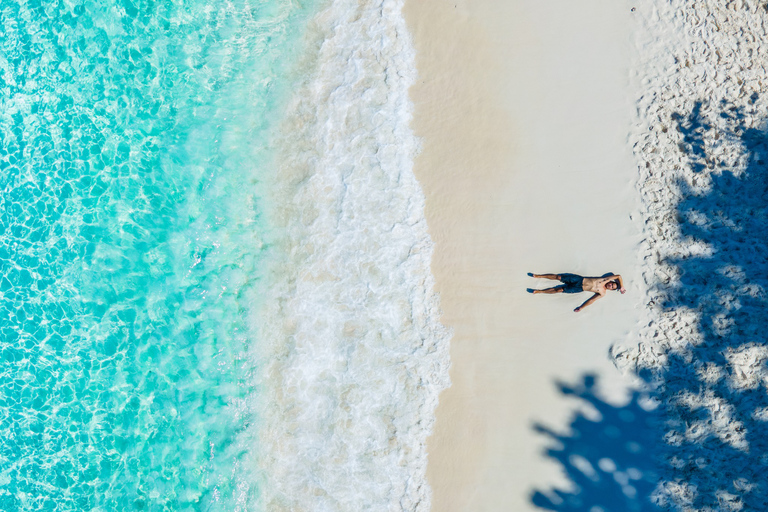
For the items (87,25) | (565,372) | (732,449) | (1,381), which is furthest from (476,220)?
(1,381)

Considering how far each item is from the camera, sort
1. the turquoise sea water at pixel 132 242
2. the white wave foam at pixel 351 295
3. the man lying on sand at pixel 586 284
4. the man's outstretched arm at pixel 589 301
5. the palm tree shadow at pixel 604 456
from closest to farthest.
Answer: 1. the man lying on sand at pixel 586 284
2. the man's outstretched arm at pixel 589 301
3. the palm tree shadow at pixel 604 456
4. the white wave foam at pixel 351 295
5. the turquoise sea water at pixel 132 242

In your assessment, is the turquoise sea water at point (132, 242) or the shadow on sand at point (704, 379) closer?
the shadow on sand at point (704, 379)

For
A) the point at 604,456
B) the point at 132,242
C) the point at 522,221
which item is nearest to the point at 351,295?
the point at 522,221

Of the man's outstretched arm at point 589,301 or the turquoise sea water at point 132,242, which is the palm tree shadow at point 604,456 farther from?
the turquoise sea water at point 132,242

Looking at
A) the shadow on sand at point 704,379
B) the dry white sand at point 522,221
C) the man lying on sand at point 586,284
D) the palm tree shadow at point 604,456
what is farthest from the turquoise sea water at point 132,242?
the shadow on sand at point 704,379

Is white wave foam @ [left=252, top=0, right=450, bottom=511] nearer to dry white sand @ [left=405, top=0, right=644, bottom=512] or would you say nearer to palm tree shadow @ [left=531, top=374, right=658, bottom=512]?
dry white sand @ [left=405, top=0, right=644, bottom=512]

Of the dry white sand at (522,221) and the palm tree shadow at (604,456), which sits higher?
the dry white sand at (522,221)

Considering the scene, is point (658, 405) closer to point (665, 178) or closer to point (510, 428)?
point (510, 428)
